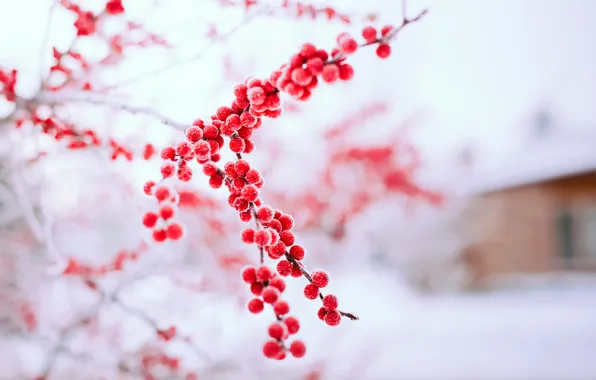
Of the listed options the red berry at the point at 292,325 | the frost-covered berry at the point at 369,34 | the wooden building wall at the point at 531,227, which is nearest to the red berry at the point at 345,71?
the frost-covered berry at the point at 369,34

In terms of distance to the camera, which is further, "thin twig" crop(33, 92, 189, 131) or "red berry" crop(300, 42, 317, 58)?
"thin twig" crop(33, 92, 189, 131)

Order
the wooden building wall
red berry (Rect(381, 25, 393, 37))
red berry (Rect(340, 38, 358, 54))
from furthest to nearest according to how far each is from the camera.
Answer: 1. the wooden building wall
2. red berry (Rect(381, 25, 393, 37))
3. red berry (Rect(340, 38, 358, 54))

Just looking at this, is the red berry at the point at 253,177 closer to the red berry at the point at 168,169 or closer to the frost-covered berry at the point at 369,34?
the red berry at the point at 168,169

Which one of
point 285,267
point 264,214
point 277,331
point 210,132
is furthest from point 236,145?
point 277,331

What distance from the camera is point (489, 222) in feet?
43.3

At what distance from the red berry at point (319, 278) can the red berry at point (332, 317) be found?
0.05 metres

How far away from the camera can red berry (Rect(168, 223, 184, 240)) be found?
1057mm

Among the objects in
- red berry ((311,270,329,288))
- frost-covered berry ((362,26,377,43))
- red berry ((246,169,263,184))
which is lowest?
red berry ((311,270,329,288))

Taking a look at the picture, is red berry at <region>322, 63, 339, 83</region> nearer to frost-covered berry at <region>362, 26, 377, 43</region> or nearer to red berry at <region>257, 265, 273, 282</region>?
frost-covered berry at <region>362, 26, 377, 43</region>

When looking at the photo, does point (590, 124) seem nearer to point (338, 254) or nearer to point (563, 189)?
point (563, 189)

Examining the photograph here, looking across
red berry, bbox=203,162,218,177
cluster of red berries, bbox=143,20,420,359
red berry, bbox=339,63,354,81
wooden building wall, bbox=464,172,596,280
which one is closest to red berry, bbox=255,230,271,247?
cluster of red berries, bbox=143,20,420,359

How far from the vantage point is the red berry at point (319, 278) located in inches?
36.1

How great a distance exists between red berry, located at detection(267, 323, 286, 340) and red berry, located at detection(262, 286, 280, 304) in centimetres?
5

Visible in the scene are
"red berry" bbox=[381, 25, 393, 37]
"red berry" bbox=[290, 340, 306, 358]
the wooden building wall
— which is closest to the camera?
"red berry" bbox=[290, 340, 306, 358]
